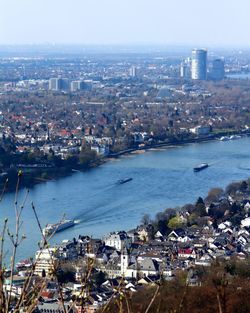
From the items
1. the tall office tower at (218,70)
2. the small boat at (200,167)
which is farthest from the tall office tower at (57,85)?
the small boat at (200,167)

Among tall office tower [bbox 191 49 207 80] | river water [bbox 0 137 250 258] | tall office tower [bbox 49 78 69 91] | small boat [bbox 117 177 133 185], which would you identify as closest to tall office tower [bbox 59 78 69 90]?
tall office tower [bbox 49 78 69 91]

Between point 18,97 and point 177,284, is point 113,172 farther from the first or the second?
point 18,97

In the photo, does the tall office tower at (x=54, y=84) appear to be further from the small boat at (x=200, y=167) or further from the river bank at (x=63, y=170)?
the small boat at (x=200, y=167)

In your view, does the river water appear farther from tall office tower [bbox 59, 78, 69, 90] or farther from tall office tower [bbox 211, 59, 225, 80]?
tall office tower [bbox 211, 59, 225, 80]

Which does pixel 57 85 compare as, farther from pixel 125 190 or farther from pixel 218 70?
pixel 125 190

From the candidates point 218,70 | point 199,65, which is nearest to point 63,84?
point 199,65

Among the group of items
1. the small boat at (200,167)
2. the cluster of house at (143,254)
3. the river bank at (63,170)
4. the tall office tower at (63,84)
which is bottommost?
the tall office tower at (63,84)
